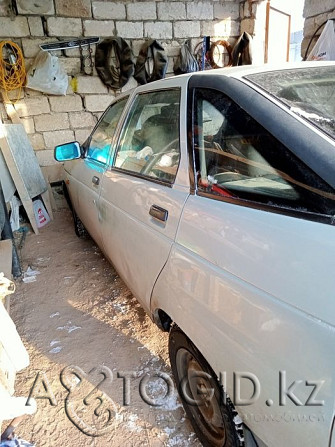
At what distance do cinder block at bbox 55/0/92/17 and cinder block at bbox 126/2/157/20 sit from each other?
68 cm

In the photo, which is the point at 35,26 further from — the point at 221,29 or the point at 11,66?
the point at 221,29

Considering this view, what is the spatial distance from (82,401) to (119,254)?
92cm

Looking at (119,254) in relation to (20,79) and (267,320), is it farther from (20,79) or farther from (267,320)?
(20,79)

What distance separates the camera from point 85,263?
3707 mm

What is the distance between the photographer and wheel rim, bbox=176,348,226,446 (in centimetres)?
145

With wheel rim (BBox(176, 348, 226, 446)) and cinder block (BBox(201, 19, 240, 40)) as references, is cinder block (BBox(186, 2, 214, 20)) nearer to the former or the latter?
cinder block (BBox(201, 19, 240, 40))

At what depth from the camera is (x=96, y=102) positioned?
18.7 ft

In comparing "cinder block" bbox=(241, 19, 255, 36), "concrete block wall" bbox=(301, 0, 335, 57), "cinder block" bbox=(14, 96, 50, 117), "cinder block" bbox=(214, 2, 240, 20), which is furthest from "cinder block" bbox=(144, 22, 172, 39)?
"concrete block wall" bbox=(301, 0, 335, 57)

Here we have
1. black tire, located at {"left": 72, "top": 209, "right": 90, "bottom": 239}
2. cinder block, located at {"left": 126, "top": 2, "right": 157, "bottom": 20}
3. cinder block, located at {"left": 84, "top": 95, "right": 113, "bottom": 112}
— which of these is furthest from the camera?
cinder block, located at {"left": 84, "top": 95, "right": 113, "bottom": 112}

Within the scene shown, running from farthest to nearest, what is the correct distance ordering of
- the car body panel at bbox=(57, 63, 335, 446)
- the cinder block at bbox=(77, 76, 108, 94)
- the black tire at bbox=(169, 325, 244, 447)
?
1. the cinder block at bbox=(77, 76, 108, 94)
2. the black tire at bbox=(169, 325, 244, 447)
3. the car body panel at bbox=(57, 63, 335, 446)

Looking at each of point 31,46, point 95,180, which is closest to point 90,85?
point 31,46

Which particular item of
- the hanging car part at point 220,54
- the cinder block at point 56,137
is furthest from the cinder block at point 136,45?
the cinder block at point 56,137

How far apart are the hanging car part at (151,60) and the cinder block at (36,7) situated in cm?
152

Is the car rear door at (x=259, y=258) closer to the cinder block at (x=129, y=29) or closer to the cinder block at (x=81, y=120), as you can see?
the cinder block at (x=81, y=120)
